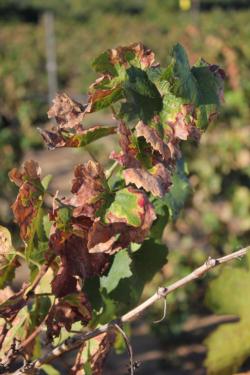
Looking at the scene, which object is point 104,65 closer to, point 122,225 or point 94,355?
point 122,225

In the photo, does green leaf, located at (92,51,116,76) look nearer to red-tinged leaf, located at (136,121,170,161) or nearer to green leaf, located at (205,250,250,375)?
red-tinged leaf, located at (136,121,170,161)

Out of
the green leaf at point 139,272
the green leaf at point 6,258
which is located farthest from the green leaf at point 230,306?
the green leaf at point 6,258

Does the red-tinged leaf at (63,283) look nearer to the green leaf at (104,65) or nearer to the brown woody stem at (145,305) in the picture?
the brown woody stem at (145,305)

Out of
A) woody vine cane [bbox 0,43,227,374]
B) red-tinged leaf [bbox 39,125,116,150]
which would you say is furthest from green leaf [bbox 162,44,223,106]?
red-tinged leaf [bbox 39,125,116,150]

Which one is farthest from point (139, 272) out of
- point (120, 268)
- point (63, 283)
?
point (63, 283)

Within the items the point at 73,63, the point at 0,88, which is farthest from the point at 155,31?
the point at 0,88
